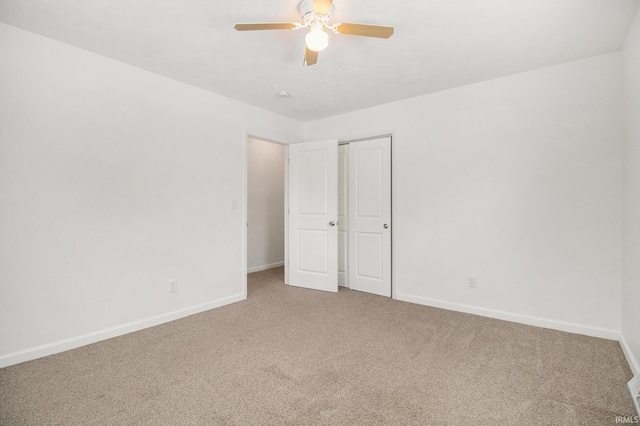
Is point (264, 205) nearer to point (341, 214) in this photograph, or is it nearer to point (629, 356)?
point (341, 214)

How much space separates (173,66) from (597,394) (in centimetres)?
412

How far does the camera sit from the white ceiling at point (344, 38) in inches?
Answer: 77.9

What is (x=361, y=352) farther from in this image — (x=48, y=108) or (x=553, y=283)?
(x=48, y=108)

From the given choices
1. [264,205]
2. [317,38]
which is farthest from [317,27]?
[264,205]

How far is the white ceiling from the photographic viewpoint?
1978 millimetres

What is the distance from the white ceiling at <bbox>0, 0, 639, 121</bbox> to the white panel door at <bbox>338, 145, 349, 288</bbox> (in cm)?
118

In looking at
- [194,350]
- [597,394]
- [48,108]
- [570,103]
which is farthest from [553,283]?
[48,108]

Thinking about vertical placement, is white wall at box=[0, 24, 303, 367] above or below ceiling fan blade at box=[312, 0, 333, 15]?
below

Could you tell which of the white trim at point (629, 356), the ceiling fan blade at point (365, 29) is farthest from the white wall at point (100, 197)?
the white trim at point (629, 356)

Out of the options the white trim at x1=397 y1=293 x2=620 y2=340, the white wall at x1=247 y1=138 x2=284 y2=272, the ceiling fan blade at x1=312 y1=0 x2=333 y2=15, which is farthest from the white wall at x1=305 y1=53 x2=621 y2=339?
the white wall at x1=247 y1=138 x2=284 y2=272

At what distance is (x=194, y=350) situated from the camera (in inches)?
94.5

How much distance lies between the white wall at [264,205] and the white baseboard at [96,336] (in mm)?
2036

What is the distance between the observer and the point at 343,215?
4312mm

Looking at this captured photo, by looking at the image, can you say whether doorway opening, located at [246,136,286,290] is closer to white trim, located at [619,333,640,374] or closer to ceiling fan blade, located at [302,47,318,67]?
ceiling fan blade, located at [302,47,318,67]
